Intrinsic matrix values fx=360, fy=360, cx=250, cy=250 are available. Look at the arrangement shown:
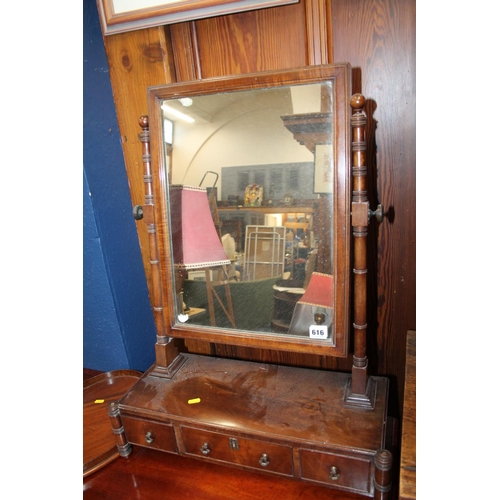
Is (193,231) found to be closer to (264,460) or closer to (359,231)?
(359,231)

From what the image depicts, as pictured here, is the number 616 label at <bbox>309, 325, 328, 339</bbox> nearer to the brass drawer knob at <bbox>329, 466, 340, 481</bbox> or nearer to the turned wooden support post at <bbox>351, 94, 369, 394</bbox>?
the turned wooden support post at <bbox>351, 94, 369, 394</bbox>

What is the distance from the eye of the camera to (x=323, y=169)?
2.86 feet

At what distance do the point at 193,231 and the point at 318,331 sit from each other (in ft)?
1.45

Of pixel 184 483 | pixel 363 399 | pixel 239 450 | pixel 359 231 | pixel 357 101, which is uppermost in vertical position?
pixel 357 101

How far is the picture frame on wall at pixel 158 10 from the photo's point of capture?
3.17 ft

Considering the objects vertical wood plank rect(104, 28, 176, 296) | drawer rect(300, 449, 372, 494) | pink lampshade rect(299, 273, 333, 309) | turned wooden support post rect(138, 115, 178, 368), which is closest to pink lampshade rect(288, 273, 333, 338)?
pink lampshade rect(299, 273, 333, 309)

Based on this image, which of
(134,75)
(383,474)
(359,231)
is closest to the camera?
(383,474)

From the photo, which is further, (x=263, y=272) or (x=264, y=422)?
(x=263, y=272)

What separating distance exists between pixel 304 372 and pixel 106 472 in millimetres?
603

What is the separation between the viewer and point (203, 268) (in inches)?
41.2

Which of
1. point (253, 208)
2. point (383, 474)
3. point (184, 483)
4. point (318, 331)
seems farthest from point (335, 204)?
point (184, 483)

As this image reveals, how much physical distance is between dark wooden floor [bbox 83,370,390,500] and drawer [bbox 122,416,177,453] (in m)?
0.05

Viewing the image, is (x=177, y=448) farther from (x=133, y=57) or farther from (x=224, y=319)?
(x=133, y=57)

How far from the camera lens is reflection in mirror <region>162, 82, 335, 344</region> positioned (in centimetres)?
89
